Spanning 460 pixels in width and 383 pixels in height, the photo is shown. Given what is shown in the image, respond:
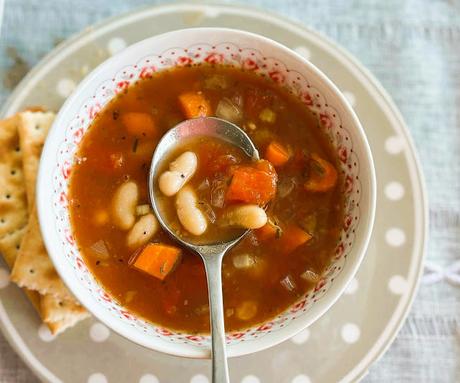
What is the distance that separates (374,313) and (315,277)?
1.16 ft

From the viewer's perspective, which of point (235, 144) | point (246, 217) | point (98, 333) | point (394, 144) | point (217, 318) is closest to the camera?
point (217, 318)

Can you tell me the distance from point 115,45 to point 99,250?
0.80m

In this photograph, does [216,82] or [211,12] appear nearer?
[216,82]

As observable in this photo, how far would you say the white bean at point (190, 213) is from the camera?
2.21 meters

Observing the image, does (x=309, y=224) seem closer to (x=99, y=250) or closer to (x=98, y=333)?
(x=99, y=250)

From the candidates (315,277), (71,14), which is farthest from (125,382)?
(71,14)

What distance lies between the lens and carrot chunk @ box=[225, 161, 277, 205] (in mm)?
2225

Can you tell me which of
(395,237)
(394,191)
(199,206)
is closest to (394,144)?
(394,191)

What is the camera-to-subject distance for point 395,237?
2482 millimetres

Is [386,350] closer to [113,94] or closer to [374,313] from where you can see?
[374,313]

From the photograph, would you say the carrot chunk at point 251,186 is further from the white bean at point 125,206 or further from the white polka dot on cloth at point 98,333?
the white polka dot on cloth at point 98,333

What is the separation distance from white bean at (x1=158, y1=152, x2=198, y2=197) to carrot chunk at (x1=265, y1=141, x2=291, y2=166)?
0.84ft

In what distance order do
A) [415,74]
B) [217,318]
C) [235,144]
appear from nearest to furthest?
[217,318], [235,144], [415,74]

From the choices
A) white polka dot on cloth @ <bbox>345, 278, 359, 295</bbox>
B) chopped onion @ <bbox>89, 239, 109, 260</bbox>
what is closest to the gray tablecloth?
white polka dot on cloth @ <bbox>345, 278, 359, 295</bbox>
